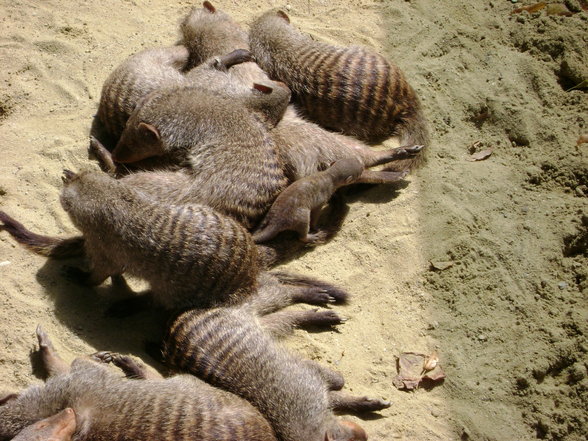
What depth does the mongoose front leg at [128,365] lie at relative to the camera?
9.64 ft

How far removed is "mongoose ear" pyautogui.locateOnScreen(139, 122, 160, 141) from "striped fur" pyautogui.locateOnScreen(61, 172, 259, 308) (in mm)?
569

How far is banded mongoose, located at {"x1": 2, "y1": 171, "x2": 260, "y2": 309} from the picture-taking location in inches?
118

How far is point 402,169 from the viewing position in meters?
3.93

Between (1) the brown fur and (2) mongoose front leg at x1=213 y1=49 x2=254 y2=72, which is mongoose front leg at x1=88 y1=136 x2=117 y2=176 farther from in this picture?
(2) mongoose front leg at x1=213 y1=49 x2=254 y2=72

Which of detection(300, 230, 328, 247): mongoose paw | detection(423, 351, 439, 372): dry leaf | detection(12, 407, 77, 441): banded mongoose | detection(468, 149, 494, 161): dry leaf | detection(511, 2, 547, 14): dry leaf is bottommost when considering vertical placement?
detection(12, 407, 77, 441): banded mongoose

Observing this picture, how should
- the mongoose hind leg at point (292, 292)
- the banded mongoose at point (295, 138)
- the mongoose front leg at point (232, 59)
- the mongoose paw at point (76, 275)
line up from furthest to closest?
the mongoose front leg at point (232, 59) → the banded mongoose at point (295, 138) → the mongoose paw at point (76, 275) → the mongoose hind leg at point (292, 292)

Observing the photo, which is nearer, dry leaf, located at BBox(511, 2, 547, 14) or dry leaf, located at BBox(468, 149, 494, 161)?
dry leaf, located at BBox(468, 149, 494, 161)

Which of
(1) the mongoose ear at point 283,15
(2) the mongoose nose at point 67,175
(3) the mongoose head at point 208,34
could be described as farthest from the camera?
(1) the mongoose ear at point 283,15

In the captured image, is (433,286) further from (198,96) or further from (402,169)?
(198,96)

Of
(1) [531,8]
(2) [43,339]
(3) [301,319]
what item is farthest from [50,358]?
(1) [531,8]

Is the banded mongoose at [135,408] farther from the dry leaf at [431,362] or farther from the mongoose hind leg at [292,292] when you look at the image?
the dry leaf at [431,362]

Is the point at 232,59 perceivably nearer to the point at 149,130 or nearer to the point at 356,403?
the point at 149,130

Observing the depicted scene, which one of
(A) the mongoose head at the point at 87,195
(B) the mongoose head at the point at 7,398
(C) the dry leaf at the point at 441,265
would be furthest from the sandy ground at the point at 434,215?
(A) the mongoose head at the point at 87,195

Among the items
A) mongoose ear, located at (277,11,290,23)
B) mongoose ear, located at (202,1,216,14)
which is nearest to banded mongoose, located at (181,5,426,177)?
mongoose ear, located at (202,1,216,14)
